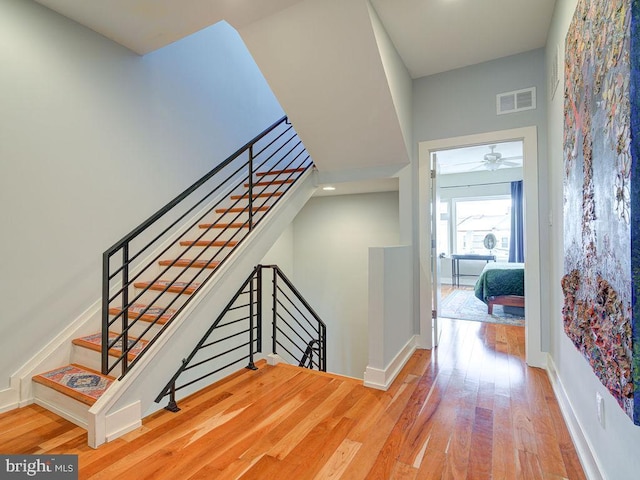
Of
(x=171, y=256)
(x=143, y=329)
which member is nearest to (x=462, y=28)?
(x=171, y=256)

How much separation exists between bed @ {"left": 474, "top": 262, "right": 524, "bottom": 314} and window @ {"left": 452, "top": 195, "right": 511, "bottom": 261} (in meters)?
3.40

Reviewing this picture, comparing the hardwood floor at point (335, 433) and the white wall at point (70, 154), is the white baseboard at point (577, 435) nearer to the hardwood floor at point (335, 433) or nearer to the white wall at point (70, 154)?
the hardwood floor at point (335, 433)

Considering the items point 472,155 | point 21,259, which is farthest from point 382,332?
point 472,155

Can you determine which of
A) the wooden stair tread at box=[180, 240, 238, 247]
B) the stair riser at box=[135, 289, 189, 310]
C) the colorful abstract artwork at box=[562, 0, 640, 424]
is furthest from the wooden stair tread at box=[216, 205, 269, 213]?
the colorful abstract artwork at box=[562, 0, 640, 424]

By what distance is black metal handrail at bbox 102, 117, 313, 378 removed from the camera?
2033 mm

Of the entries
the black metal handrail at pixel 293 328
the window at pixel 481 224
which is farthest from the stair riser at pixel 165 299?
the window at pixel 481 224

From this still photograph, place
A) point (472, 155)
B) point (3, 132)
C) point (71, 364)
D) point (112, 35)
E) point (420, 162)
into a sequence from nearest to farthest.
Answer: point (3, 132) < point (71, 364) < point (112, 35) < point (420, 162) < point (472, 155)

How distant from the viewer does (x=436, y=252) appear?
3451mm

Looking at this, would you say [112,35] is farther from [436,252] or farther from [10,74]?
[436,252]

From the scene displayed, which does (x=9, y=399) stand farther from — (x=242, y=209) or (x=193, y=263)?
(x=242, y=209)

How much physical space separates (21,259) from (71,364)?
2.76ft

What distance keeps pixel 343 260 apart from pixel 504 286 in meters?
2.29

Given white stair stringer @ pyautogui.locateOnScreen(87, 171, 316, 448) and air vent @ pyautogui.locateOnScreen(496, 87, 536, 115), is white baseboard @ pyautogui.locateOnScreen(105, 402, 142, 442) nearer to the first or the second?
white stair stringer @ pyautogui.locateOnScreen(87, 171, 316, 448)

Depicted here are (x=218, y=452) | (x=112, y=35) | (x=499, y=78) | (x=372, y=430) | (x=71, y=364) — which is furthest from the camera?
(x=499, y=78)
